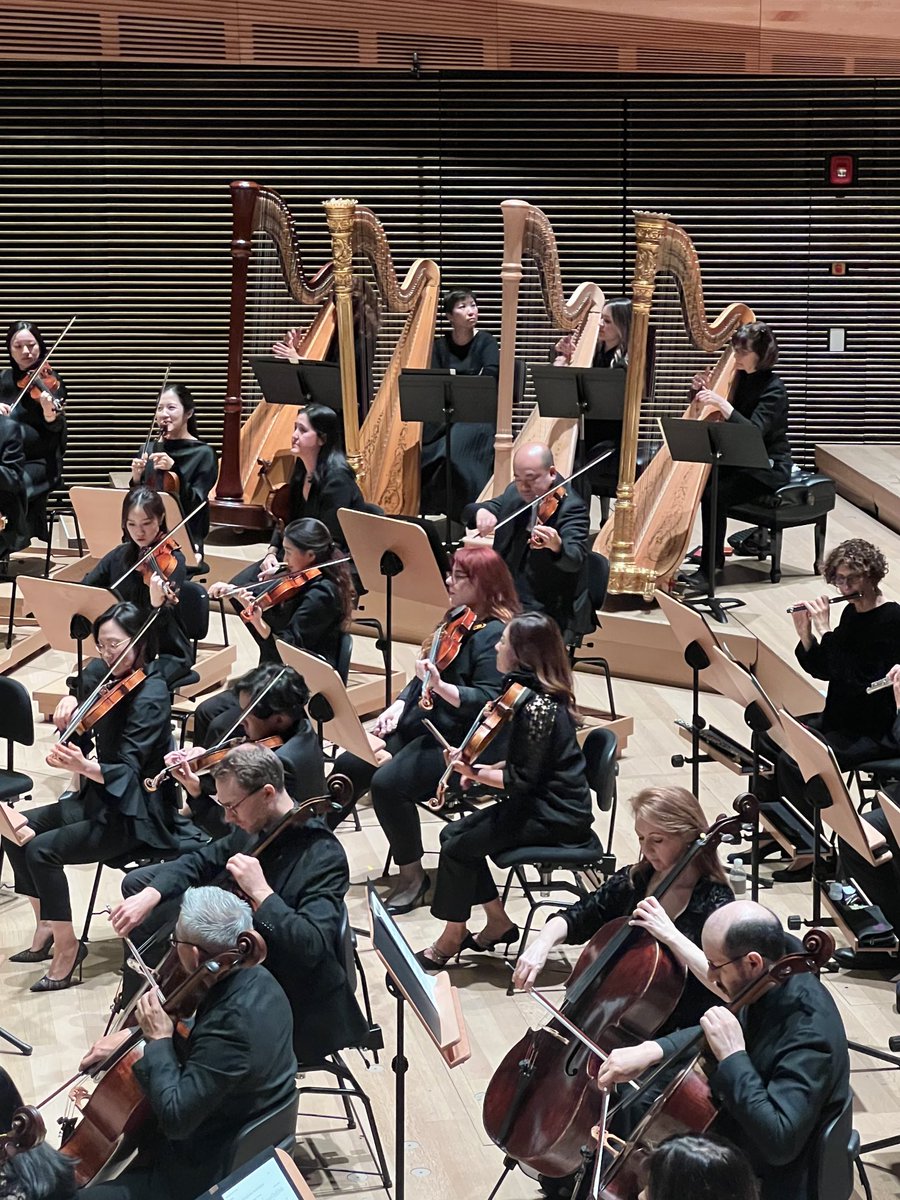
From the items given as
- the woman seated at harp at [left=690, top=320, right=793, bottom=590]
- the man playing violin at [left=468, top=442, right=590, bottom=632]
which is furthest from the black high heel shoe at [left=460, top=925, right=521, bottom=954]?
the woman seated at harp at [left=690, top=320, right=793, bottom=590]

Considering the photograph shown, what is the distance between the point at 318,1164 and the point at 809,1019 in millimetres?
1474

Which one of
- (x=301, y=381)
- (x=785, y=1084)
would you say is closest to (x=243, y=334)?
(x=301, y=381)

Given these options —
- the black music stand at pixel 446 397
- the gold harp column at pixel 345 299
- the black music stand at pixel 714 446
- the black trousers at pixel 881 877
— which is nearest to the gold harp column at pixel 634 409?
the black music stand at pixel 714 446

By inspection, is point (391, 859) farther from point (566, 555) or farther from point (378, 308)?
point (378, 308)

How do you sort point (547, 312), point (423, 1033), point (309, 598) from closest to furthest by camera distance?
point (423, 1033) < point (309, 598) < point (547, 312)

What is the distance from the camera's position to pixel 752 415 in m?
7.42

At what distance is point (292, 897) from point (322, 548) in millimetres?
2166

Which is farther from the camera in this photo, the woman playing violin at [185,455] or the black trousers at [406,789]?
the woman playing violin at [185,455]

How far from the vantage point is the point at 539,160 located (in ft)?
32.3

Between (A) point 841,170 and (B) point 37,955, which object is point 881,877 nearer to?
(B) point 37,955

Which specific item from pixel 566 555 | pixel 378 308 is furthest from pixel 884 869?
pixel 378 308

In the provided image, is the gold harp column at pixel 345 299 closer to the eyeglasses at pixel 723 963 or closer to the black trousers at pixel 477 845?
the black trousers at pixel 477 845

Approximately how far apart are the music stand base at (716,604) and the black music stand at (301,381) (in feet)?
6.25

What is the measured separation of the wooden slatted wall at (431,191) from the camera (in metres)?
9.68
